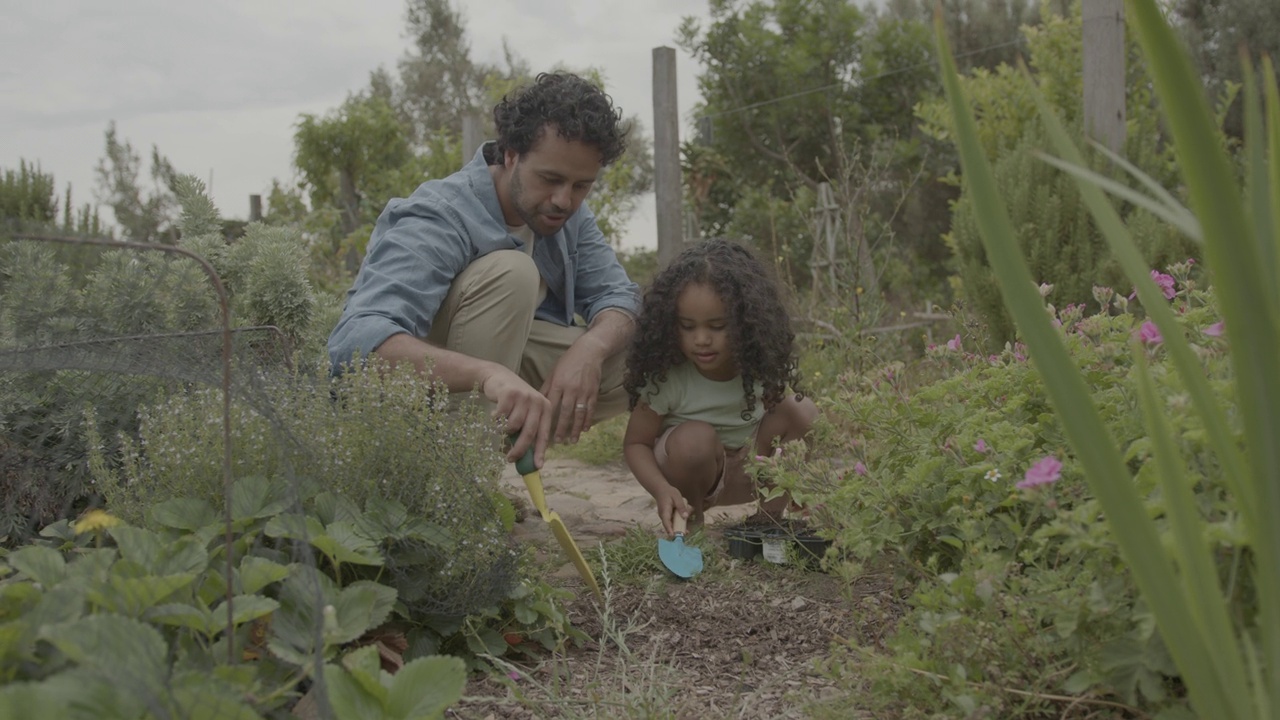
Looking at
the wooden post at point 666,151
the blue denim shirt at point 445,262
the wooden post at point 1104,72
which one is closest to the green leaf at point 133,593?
the blue denim shirt at point 445,262

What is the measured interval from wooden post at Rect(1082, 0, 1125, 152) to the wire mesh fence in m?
4.12

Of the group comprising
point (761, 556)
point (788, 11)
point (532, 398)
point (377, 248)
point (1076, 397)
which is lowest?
point (761, 556)

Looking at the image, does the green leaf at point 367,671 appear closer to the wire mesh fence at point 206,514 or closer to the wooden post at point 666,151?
the wire mesh fence at point 206,514

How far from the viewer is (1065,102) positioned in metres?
6.51

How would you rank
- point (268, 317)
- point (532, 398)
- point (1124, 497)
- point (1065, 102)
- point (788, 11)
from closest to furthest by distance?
1. point (1124, 497)
2. point (532, 398)
3. point (268, 317)
4. point (1065, 102)
5. point (788, 11)

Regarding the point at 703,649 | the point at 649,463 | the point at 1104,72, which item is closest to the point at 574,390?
the point at 649,463

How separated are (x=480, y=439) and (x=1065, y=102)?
5544 millimetres

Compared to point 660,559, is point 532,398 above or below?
above

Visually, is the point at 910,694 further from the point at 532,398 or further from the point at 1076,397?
the point at 532,398

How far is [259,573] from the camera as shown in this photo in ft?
5.14

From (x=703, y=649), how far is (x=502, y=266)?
1285 millimetres

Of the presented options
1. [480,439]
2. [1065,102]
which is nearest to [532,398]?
[480,439]

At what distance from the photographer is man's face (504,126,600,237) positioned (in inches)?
117

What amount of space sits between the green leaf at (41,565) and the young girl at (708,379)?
158 cm
